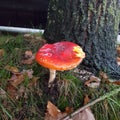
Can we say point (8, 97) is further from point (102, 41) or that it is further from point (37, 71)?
point (102, 41)

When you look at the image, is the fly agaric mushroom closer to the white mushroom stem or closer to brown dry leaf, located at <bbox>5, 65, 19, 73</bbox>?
the white mushroom stem

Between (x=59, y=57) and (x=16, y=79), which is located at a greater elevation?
(x=59, y=57)

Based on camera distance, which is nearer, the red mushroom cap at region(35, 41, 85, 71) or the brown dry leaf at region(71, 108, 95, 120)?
→ the red mushroom cap at region(35, 41, 85, 71)

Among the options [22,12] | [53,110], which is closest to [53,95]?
[53,110]

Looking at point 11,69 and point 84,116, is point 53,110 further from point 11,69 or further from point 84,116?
point 11,69

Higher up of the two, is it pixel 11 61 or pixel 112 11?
pixel 112 11

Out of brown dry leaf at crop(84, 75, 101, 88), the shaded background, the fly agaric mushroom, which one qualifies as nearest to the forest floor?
brown dry leaf at crop(84, 75, 101, 88)

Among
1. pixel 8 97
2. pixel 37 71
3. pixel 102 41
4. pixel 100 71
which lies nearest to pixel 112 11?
pixel 102 41
